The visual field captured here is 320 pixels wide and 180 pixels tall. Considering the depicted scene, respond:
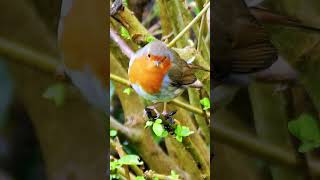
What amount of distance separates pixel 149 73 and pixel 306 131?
18cm

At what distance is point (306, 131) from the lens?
537 millimetres

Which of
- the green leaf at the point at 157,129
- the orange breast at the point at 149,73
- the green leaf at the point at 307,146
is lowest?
the green leaf at the point at 307,146

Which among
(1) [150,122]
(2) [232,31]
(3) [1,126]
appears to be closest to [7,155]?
(3) [1,126]

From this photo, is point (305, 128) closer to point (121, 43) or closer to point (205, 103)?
point (205, 103)

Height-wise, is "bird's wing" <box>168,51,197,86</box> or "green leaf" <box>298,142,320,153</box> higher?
"bird's wing" <box>168,51,197,86</box>

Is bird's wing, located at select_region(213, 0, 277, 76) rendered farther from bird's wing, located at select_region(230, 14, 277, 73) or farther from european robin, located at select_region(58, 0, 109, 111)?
european robin, located at select_region(58, 0, 109, 111)

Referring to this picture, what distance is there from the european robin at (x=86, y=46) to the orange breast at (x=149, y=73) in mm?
36

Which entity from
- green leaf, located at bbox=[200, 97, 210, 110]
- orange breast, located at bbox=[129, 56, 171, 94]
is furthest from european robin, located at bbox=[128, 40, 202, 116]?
green leaf, located at bbox=[200, 97, 210, 110]

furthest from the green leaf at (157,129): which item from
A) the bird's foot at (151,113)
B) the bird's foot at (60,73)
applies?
the bird's foot at (60,73)

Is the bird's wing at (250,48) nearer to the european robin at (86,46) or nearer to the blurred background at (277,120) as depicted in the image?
the blurred background at (277,120)

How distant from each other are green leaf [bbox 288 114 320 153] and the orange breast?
15cm

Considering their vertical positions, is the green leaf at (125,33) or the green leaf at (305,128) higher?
the green leaf at (125,33)

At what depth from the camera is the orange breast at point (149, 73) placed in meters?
0.52

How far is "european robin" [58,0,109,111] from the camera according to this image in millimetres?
531
